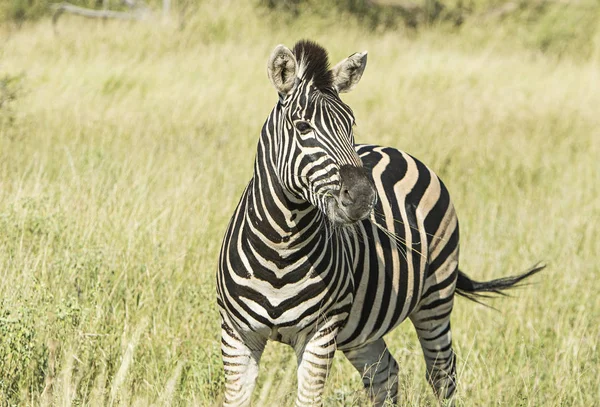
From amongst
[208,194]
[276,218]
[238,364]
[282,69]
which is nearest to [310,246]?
[276,218]

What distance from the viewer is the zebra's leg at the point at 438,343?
431 cm

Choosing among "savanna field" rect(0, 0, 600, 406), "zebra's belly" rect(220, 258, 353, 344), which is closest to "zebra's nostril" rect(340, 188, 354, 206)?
"zebra's belly" rect(220, 258, 353, 344)

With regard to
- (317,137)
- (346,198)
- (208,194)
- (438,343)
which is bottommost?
(208,194)

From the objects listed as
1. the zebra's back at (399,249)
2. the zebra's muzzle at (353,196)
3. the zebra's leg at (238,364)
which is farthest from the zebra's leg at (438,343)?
the zebra's muzzle at (353,196)

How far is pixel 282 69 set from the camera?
3.14 metres

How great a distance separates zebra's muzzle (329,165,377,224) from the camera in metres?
2.84

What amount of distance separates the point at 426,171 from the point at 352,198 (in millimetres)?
1706

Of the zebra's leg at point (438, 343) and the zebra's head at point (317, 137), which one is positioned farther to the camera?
the zebra's leg at point (438, 343)

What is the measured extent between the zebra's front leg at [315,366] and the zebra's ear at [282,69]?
981mm

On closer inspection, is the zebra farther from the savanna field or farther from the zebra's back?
the savanna field

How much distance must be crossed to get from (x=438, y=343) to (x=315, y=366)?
4.04 ft

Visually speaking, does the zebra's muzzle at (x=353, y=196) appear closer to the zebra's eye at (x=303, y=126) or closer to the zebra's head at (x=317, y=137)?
the zebra's head at (x=317, y=137)

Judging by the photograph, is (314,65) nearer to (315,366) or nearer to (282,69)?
(282,69)

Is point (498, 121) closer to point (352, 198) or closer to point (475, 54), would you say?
point (475, 54)
